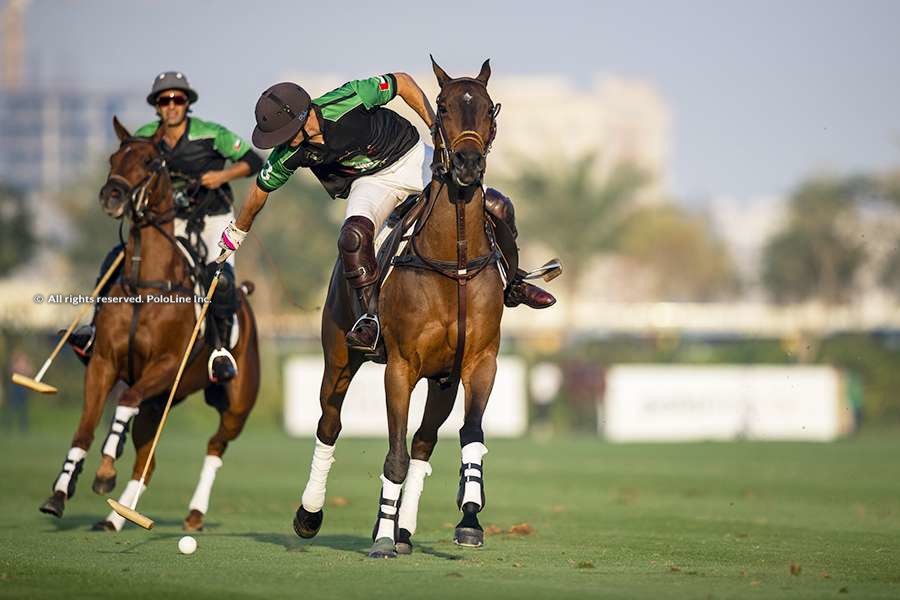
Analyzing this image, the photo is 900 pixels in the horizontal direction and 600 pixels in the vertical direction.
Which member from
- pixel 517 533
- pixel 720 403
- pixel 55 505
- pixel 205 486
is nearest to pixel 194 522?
pixel 205 486

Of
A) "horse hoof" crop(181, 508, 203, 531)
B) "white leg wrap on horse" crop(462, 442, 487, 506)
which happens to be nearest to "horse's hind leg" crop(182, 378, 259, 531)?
"horse hoof" crop(181, 508, 203, 531)

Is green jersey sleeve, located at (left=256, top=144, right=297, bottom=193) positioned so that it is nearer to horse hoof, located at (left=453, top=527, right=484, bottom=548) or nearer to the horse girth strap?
the horse girth strap

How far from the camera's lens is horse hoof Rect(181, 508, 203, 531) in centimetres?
1412

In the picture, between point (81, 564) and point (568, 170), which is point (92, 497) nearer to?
point (81, 564)

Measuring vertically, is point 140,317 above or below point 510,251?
below

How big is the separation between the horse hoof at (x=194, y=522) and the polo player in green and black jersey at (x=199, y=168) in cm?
132

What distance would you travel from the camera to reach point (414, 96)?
1192 cm

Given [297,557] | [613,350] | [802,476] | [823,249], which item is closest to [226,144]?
[297,557]

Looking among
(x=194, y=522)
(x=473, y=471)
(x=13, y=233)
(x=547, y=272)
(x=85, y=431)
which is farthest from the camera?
(x=13, y=233)

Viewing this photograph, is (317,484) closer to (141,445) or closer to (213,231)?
(141,445)

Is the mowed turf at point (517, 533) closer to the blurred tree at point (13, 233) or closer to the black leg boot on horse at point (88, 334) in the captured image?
the black leg boot on horse at point (88, 334)

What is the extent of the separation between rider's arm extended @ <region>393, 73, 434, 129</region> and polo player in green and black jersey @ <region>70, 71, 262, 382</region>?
3.14m

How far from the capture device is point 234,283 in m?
14.8

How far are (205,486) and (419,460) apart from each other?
11.9ft
